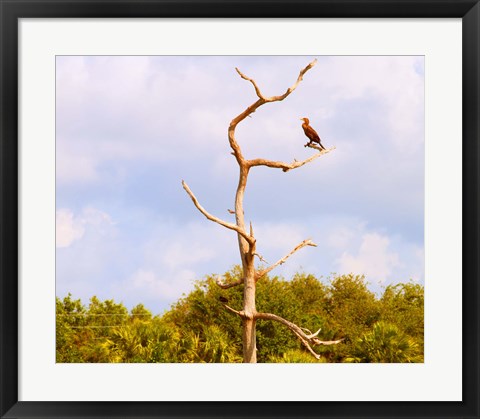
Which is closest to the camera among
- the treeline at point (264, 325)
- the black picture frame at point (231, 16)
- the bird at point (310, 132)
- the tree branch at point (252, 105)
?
the black picture frame at point (231, 16)

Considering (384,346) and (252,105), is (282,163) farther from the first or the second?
(384,346)

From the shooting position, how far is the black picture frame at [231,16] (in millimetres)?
3803

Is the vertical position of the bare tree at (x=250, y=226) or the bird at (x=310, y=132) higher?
the bird at (x=310, y=132)

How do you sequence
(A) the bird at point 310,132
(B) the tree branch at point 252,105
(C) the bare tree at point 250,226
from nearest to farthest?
(B) the tree branch at point 252,105 < (C) the bare tree at point 250,226 < (A) the bird at point 310,132

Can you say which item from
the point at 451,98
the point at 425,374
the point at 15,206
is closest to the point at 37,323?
the point at 15,206

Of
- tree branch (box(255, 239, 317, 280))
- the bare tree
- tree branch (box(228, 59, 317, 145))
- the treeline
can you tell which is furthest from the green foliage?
tree branch (box(228, 59, 317, 145))

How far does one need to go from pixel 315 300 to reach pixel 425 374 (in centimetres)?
367

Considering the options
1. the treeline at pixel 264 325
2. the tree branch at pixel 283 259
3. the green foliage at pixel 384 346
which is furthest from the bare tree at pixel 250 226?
the green foliage at pixel 384 346

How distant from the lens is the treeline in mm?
6234

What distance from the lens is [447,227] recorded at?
3941 mm

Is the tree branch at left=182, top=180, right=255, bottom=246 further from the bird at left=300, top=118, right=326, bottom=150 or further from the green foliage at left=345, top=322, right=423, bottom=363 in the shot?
the green foliage at left=345, top=322, right=423, bottom=363

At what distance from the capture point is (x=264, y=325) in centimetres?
700

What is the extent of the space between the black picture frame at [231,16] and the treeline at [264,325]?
5.96ft

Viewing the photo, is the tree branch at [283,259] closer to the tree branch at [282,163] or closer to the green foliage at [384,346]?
the tree branch at [282,163]
